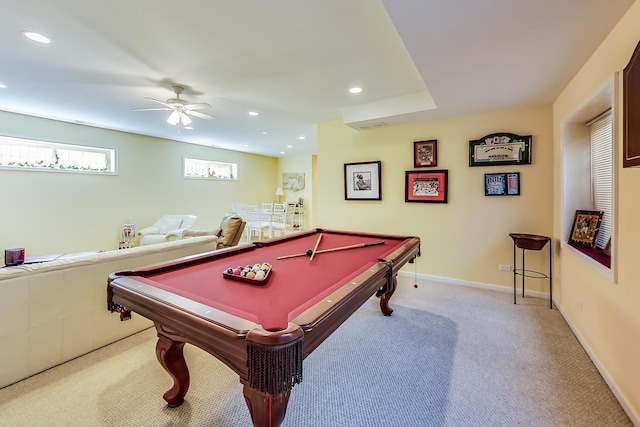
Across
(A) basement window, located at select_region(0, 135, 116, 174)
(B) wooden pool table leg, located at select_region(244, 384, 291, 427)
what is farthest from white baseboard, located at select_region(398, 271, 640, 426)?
(A) basement window, located at select_region(0, 135, 116, 174)

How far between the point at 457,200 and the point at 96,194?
6.45 meters

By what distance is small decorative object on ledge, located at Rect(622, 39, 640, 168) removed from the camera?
1.39m

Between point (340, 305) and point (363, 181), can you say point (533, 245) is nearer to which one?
point (363, 181)

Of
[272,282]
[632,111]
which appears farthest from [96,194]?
[632,111]

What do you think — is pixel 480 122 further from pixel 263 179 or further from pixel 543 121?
pixel 263 179

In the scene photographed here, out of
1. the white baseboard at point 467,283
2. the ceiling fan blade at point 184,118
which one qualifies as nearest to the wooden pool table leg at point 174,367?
the ceiling fan blade at point 184,118

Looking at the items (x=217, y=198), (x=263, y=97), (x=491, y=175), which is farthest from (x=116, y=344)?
(x=217, y=198)

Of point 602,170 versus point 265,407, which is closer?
point 265,407

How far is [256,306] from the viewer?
1.23 m

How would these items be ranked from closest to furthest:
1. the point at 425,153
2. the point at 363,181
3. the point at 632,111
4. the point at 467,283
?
the point at 632,111 < the point at 467,283 < the point at 425,153 < the point at 363,181

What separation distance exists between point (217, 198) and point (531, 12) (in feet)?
24.1

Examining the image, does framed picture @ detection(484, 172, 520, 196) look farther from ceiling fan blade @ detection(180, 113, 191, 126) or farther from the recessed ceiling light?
the recessed ceiling light

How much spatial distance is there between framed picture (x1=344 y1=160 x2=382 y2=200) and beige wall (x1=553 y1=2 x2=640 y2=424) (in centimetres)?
234

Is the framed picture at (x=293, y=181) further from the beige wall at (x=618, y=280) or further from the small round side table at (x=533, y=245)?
the beige wall at (x=618, y=280)
